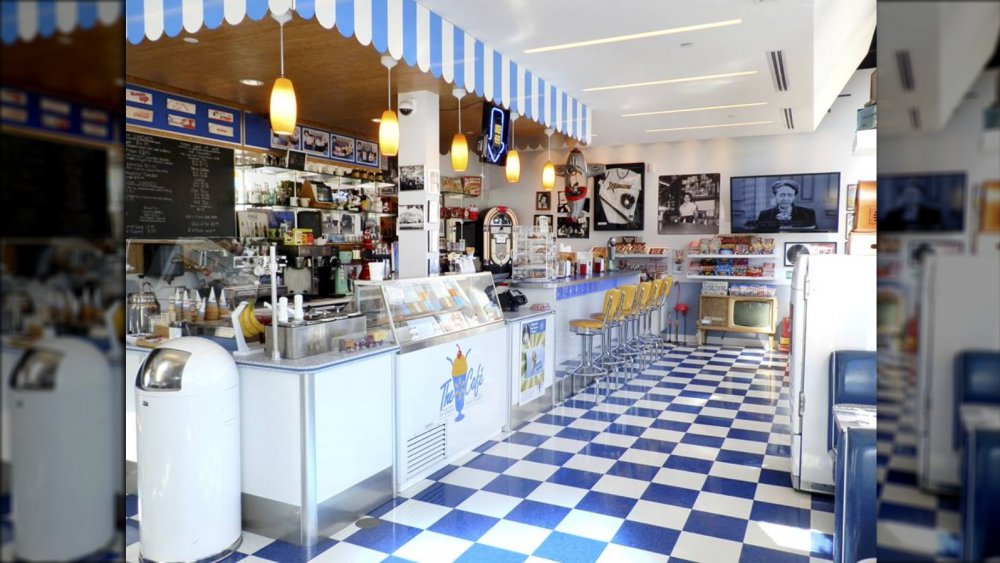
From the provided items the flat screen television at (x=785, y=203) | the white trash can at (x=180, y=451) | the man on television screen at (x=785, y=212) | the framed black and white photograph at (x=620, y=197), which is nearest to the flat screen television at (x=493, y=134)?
the white trash can at (x=180, y=451)

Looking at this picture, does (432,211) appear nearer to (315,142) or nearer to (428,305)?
(428,305)

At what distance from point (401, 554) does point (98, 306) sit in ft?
9.95

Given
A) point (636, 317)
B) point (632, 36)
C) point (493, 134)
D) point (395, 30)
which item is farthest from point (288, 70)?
point (636, 317)

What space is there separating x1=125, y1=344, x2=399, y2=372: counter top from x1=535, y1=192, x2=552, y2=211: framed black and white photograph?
8.27 metres

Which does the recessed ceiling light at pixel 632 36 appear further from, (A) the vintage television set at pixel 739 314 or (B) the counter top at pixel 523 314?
(A) the vintage television set at pixel 739 314

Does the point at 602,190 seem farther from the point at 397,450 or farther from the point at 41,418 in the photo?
the point at 41,418

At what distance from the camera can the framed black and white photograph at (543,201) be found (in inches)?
462

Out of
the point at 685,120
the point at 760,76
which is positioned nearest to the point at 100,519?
the point at 760,76

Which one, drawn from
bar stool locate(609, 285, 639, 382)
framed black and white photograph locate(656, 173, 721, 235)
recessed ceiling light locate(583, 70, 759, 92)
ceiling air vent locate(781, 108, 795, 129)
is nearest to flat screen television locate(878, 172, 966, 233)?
recessed ceiling light locate(583, 70, 759, 92)

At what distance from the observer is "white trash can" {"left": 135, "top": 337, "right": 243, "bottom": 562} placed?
3.04m

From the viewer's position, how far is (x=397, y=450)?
402 centimetres

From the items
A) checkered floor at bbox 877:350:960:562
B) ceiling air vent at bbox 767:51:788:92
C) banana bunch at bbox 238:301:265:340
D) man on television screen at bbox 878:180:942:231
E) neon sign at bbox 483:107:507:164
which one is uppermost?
ceiling air vent at bbox 767:51:788:92

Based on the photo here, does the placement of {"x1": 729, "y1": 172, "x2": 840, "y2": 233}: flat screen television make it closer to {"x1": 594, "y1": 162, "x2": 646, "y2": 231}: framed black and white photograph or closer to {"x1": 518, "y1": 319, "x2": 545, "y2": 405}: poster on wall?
{"x1": 594, "y1": 162, "x2": 646, "y2": 231}: framed black and white photograph

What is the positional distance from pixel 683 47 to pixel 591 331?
9.47 feet
